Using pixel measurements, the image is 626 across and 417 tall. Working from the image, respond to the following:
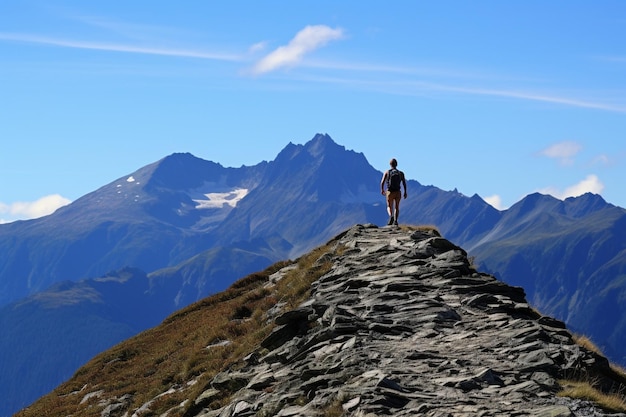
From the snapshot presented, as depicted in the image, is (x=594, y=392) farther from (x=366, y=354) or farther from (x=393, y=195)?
(x=393, y=195)

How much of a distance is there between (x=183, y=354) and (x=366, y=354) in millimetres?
14504

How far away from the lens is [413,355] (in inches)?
739

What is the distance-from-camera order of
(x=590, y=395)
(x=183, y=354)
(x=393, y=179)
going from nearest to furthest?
(x=590, y=395), (x=183, y=354), (x=393, y=179)

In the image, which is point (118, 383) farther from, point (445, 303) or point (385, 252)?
point (445, 303)

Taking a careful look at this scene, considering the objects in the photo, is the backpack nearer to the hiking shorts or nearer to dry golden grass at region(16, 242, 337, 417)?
the hiking shorts

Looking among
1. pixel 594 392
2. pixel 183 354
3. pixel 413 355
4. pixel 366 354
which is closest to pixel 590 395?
pixel 594 392

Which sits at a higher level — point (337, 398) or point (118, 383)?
point (337, 398)

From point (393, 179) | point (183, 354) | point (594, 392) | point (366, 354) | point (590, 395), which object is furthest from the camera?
point (393, 179)

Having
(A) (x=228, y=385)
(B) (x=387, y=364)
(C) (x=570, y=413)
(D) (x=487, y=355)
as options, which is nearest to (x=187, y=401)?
(A) (x=228, y=385)

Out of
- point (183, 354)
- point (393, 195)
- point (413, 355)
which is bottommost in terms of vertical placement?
point (183, 354)

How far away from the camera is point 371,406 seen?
1548 centimetres

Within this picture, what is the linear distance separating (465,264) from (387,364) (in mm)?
10502

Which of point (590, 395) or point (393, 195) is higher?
point (393, 195)

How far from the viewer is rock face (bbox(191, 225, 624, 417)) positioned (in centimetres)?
1582
